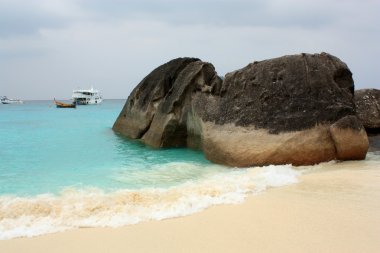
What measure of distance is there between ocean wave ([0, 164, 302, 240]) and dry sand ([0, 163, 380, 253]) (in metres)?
0.25

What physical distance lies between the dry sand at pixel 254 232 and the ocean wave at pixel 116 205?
0.82ft

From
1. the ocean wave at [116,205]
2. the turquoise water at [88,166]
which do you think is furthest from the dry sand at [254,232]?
the turquoise water at [88,166]

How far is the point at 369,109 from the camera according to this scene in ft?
37.1

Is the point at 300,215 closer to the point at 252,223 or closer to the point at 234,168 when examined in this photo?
the point at 252,223

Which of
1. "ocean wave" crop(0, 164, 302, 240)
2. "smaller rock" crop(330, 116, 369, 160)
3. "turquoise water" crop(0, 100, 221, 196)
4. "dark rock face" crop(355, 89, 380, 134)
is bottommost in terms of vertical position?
"turquoise water" crop(0, 100, 221, 196)

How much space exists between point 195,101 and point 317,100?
3742mm

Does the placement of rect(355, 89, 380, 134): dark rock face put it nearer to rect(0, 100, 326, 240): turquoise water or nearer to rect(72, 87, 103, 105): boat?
rect(0, 100, 326, 240): turquoise water

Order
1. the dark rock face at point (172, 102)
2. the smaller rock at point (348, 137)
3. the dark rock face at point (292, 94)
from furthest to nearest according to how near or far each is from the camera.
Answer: the dark rock face at point (172, 102) < the dark rock face at point (292, 94) < the smaller rock at point (348, 137)

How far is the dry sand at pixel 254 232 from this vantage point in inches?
138

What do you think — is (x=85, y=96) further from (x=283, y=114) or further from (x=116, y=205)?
(x=116, y=205)

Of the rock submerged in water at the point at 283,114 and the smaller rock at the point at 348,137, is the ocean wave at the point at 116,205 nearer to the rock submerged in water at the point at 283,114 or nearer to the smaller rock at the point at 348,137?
the rock submerged in water at the point at 283,114

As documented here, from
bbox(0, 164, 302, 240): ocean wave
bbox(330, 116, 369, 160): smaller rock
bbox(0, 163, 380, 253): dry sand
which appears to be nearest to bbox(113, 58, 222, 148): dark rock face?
bbox(330, 116, 369, 160): smaller rock

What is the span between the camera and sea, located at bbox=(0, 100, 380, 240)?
4.68 meters

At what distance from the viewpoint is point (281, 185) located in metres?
6.08
